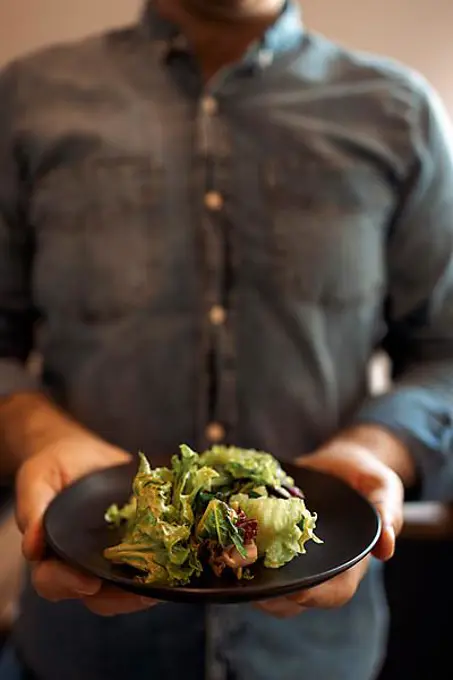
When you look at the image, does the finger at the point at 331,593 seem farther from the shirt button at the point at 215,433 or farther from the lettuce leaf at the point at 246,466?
the shirt button at the point at 215,433

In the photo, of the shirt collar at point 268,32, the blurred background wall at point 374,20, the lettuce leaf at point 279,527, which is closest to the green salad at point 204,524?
the lettuce leaf at point 279,527

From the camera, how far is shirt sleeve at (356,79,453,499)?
32.7 inches

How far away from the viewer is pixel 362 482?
0.72 meters

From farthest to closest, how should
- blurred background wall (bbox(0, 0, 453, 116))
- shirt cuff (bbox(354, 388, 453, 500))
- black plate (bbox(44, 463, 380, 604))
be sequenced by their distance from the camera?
blurred background wall (bbox(0, 0, 453, 116))
shirt cuff (bbox(354, 388, 453, 500))
black plate (bbox(44, 463, 380, 604))

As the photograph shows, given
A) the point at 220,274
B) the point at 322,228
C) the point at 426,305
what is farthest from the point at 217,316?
the point at 426,305

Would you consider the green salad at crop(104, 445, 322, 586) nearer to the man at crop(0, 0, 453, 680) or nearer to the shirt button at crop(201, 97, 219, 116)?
the man at crop(0, 0, 453, 680)

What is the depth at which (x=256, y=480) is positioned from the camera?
642 mm

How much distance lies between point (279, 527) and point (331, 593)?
0.32ft

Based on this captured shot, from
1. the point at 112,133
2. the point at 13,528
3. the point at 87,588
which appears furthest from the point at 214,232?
the point at 13,528

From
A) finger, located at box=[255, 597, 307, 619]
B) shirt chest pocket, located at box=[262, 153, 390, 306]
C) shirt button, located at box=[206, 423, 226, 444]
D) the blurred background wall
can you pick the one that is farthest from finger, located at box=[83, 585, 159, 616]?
the blurred background wall

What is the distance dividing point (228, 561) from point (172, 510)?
0.07 metres

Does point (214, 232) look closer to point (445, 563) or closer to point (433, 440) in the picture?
point (433, 440)

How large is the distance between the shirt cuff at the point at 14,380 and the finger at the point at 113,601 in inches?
12.0

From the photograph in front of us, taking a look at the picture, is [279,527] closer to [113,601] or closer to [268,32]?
[113,601]
